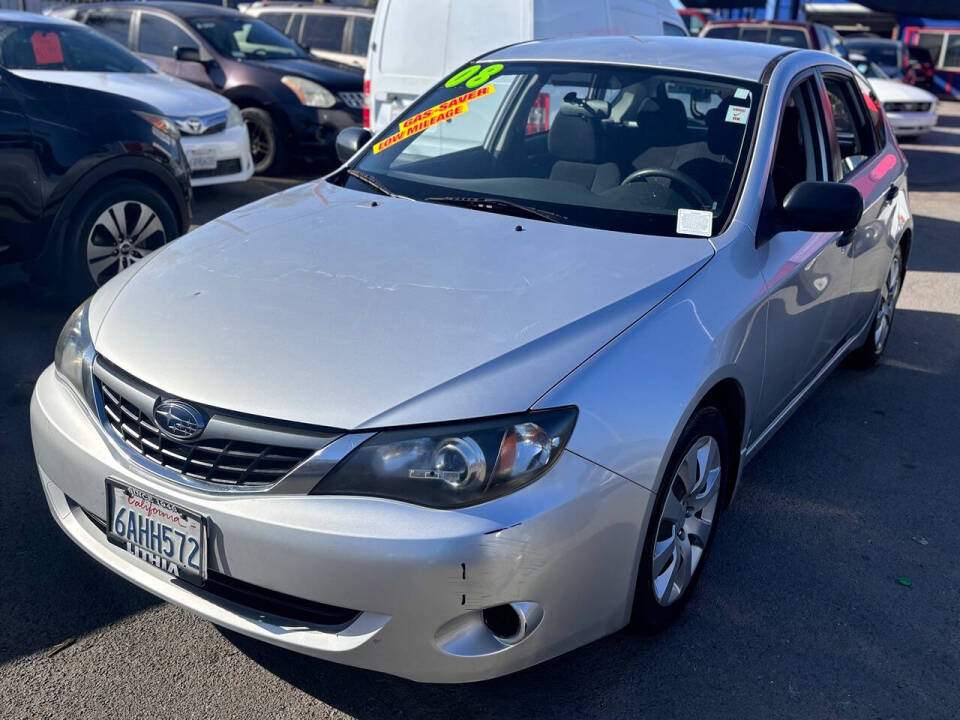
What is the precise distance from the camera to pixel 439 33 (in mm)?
7508

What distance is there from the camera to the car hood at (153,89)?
24.2 feet

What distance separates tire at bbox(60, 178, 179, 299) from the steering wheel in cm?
294

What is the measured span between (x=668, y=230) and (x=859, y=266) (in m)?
1.53

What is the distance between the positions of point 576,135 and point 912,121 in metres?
13.5

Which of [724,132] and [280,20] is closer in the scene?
[724,132]

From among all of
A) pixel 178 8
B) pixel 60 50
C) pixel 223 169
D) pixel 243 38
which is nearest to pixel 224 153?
pixel 223 169

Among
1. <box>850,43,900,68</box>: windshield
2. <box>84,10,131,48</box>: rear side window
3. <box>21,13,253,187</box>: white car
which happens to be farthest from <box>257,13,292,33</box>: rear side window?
<box>850,43,900,68</box>: windshield

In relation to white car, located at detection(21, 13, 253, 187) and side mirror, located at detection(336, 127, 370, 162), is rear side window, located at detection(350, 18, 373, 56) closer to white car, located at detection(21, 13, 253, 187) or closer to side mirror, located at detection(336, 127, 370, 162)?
white car, located at detection(21, 13, 253, 187)

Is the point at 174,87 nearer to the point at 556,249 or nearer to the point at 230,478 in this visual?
the point at 556,249

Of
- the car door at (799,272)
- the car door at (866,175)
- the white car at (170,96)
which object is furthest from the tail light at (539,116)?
the white car at (170,96)

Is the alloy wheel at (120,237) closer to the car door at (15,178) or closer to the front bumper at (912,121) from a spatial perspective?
the car door at (15,178)

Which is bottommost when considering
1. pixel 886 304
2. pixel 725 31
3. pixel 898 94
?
pixel 898 94

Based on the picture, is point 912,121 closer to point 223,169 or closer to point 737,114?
point 223,169

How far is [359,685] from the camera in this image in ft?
8.87
